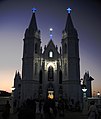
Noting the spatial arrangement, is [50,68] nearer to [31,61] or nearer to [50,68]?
[50,68]

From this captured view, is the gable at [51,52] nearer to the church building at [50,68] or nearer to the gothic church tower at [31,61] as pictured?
the church building at [50,68]

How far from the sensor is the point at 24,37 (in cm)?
4138

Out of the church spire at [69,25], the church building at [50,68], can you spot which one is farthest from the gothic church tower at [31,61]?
the church spire at [69,25]

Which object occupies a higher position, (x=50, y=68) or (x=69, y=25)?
(x=69, y=25)

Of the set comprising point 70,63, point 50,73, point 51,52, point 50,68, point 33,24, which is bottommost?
point 50,73

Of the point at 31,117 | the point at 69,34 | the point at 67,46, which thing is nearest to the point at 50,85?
the point at 67,46

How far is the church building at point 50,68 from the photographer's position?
1473 inches

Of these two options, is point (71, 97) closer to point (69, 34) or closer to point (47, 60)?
point (47, 60)

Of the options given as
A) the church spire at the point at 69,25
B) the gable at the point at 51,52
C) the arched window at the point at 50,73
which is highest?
the church spire at the point at 69,25

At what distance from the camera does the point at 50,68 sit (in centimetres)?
4003

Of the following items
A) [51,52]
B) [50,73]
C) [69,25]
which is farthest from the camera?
[69,25]

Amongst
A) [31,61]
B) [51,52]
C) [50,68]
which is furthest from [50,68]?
[31,61]

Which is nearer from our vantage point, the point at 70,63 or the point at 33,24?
the point at 70,63

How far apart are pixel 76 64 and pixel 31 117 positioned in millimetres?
34196
